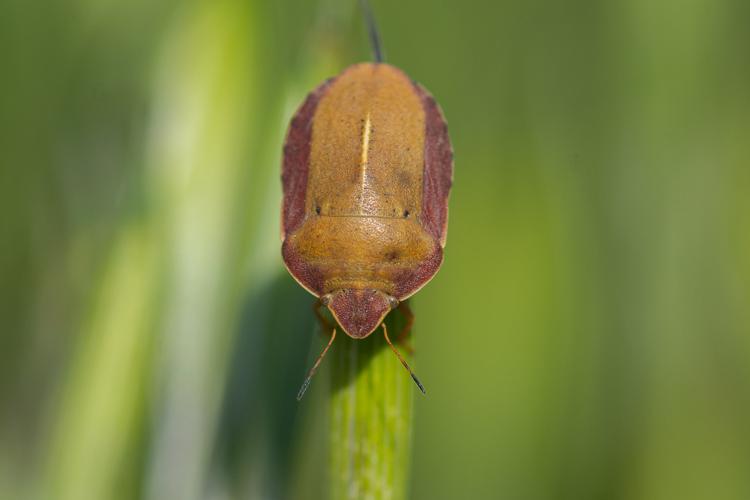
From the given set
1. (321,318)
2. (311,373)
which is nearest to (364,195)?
(321,318)

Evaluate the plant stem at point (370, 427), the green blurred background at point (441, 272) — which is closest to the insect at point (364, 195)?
the green blurred background at point (441, 272)

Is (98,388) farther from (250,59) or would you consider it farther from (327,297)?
(250,59)

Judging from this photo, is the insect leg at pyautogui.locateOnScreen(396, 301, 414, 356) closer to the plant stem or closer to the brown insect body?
the brown insect body

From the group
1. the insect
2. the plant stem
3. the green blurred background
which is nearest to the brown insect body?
the insect

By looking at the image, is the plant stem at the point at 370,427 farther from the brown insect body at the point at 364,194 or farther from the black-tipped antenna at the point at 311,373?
the brown insect body at the point at 364,194

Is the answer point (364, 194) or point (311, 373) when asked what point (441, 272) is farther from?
point (311, 373)

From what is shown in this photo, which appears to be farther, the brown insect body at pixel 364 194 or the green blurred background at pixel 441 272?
the brown insect body at pixel 364 194
